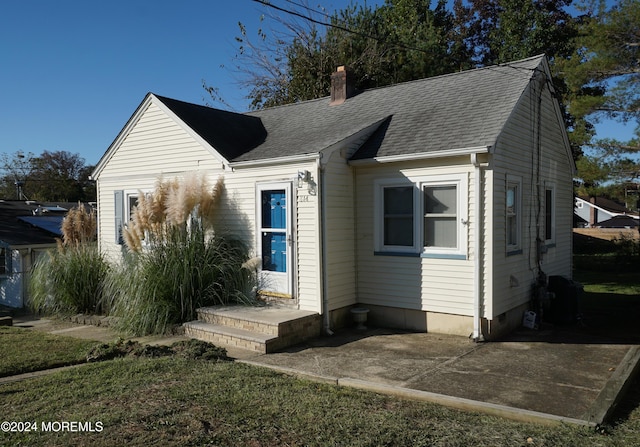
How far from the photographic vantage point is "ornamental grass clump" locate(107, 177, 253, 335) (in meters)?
8.88

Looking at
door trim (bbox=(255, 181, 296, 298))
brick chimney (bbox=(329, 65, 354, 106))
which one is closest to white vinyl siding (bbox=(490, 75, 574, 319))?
door trim (bbox=(255, 181, 296, 298))

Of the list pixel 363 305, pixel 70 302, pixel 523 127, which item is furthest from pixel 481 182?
pixel 70 302

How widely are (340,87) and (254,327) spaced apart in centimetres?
681

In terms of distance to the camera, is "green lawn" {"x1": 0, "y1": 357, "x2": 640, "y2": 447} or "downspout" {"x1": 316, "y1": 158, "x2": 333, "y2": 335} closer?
"green lawn" {"x1": 0, "y1": 357, "x2": 640, "y2": 447}

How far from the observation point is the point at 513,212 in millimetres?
9047

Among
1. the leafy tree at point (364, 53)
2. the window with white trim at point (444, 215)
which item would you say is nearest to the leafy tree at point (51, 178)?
the leafy tree at point (364, 53)

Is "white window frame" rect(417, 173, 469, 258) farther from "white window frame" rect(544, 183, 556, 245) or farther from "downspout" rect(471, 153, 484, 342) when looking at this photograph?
"white window frame" rect(544, 183, 556, 245)

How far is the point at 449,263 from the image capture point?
27.5 feet

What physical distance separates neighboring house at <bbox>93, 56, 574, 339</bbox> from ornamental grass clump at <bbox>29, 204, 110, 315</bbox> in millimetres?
2719

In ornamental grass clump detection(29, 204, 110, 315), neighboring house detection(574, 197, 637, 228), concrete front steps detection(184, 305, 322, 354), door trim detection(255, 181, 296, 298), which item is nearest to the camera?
concrete front steps detection(184, 305, 322, 354)

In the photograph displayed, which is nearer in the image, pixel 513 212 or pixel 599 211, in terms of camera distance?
pixel 513 212

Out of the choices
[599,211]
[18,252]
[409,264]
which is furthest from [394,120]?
[599,211]

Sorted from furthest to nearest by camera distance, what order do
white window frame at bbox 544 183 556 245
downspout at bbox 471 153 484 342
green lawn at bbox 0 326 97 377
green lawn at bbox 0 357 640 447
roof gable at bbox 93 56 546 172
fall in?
white window frame at bbox 544 183 556 245 < roof gable at bbox 93 56 546 172 < downspout at bbox 471 153 484 342 < green lawn at bbox 0 326 97 377 < green lawn at bbox 0 357 640 447

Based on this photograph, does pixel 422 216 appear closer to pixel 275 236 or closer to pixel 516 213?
pixel 516 213
